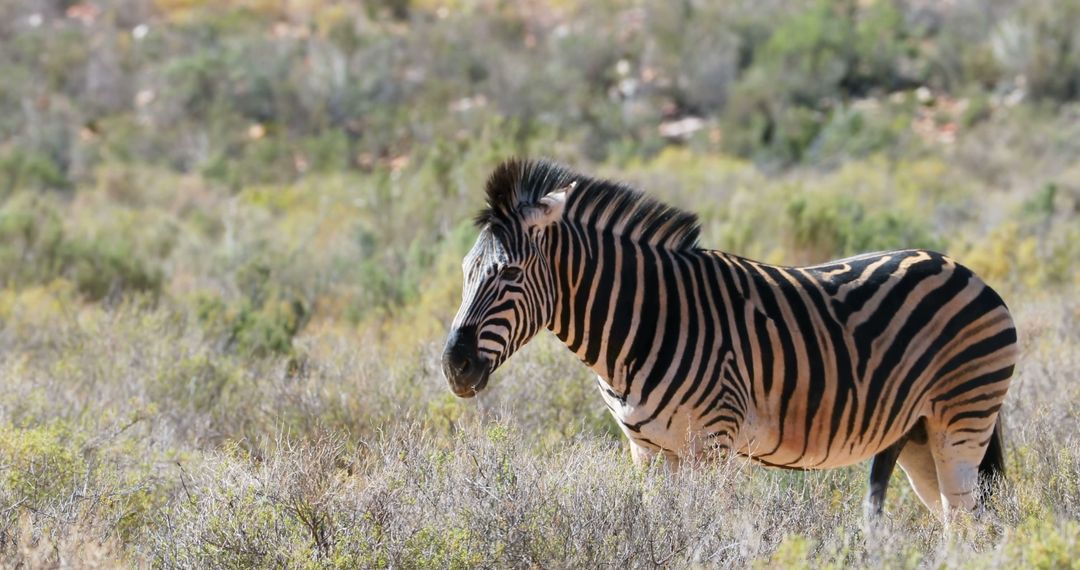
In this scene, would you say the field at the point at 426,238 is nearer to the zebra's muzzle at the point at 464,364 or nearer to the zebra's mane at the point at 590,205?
the zebra's muzzle at the point at 464,364

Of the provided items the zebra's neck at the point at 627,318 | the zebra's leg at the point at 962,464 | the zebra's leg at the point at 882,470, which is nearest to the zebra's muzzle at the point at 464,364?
the zebra's neck at the point at 627,318

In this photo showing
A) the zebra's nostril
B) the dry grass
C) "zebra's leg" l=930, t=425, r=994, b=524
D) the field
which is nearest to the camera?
the dry grass

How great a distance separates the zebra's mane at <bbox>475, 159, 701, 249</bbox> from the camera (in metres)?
5.66

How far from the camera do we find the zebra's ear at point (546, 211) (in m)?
5.62

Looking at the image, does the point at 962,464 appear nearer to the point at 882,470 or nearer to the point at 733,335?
the point at 882,470

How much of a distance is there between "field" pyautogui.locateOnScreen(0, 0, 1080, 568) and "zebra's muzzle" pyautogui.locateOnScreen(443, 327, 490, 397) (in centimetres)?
21

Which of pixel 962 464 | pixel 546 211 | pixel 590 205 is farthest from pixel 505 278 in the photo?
pixel 962 464

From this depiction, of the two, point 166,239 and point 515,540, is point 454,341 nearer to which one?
point 515,540

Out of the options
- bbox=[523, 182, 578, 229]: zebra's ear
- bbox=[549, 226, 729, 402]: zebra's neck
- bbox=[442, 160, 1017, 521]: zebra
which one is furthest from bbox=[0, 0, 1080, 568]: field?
bbox=[523, 182, 578, 229]: zebra's ear

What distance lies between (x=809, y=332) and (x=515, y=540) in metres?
1.84

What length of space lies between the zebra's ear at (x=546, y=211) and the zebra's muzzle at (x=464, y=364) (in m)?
0.53

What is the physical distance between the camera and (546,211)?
5.64 metres

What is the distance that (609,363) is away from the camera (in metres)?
5.80

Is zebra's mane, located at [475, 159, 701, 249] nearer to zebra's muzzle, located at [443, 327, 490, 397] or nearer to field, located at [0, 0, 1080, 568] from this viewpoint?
zebra's muzzle, located at [443, 327, 490, 397]
